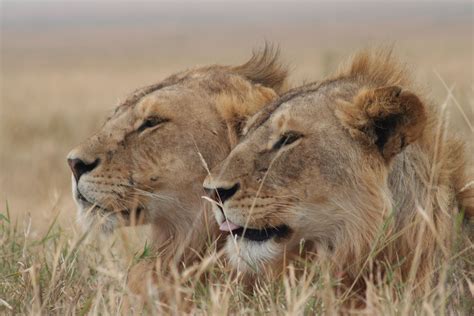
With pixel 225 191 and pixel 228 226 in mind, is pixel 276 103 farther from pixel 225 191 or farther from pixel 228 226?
pixel 228 226

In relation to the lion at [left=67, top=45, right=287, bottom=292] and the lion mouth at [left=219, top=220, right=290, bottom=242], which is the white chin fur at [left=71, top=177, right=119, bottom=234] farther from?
the lion mouth at [left=219, top=220, right=290, bottom=242]

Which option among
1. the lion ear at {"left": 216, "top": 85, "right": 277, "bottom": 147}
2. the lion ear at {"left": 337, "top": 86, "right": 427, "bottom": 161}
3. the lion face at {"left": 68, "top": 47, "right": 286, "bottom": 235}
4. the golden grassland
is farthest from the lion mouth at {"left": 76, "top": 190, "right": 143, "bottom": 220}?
the lion ear at {"left": 337, "top": 86, "right": 427, "bottom": 161}

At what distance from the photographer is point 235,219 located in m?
4.09

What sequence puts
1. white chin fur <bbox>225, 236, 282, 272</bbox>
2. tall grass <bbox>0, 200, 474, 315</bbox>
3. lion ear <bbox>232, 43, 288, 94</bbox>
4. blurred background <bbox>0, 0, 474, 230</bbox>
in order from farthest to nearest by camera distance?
blurred background <bbox>0, 0, 474, 230</bbox>, lion ear <bbox>232, 43, 288, 94</bbox>, white chin fur <bbox>225, 236, 282, 272</bbox>, tall grass <bbox>0, 200, 474, 315</bbox>

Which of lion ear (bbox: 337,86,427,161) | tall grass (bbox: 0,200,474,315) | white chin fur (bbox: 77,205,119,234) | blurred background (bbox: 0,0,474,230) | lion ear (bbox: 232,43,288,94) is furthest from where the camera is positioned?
blurred background (bbox: 0,0,474,230)

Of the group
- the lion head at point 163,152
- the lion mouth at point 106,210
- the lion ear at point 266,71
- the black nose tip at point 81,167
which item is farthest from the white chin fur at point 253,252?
the lion ear at point 266,71

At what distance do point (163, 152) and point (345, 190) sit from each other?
39.3 inches

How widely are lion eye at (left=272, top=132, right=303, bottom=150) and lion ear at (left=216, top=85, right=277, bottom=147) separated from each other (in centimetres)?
48

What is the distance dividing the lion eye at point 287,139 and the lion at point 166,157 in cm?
38

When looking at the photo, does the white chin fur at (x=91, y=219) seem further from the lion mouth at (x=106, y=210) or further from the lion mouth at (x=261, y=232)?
the lion mouth at (x=261, y=232)

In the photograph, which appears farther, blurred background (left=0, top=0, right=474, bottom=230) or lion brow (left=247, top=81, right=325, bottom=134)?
blurred background (left=0, top=0, right=474, bottom=230)

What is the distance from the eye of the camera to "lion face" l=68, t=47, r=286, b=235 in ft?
15.2

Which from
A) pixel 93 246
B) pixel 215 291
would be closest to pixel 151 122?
pixel 93 246

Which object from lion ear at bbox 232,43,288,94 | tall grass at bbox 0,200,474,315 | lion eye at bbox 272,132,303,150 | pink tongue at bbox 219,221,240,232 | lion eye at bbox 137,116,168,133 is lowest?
tall grass at bbox 0,200,474,315
